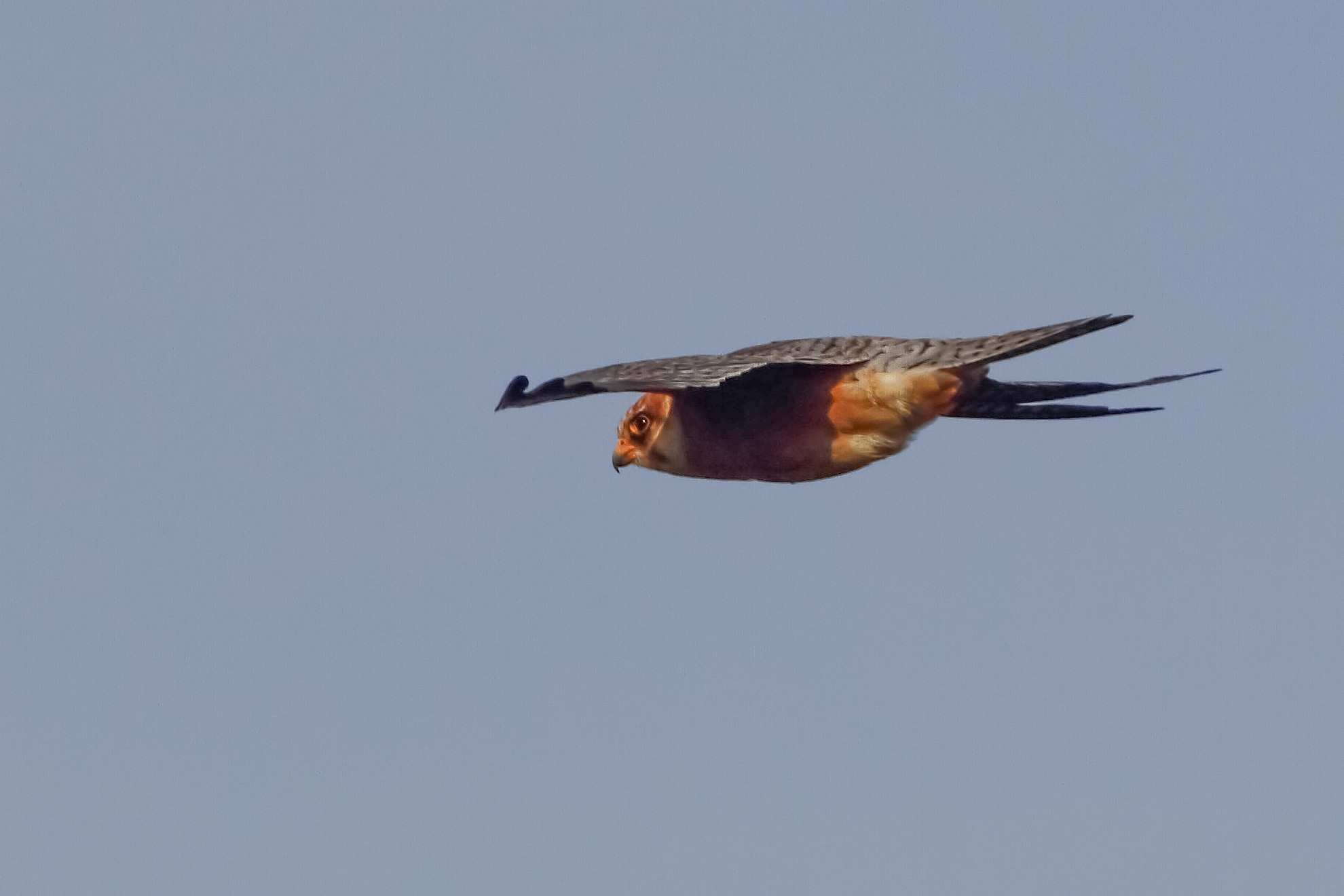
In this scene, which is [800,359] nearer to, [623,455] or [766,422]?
[766,422]

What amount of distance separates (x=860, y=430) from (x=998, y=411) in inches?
59.6

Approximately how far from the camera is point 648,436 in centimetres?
1936

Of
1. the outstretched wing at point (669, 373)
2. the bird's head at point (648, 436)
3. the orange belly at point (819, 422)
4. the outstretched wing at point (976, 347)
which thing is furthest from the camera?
the bird's head at point (648, 436)

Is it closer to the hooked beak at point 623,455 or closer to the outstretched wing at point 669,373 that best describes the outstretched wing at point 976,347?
the outstretched wing at point 669,373

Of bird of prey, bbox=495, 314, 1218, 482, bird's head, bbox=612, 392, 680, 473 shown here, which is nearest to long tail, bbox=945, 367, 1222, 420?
bird of prey, bbox=495, 314, 1218, 482

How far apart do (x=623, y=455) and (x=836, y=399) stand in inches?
88.2

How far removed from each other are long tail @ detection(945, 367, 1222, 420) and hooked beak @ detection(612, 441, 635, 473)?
2766 millimetres

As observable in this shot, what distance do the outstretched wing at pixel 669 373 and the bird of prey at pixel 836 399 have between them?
0.10ft

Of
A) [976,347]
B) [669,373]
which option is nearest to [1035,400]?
[976,347]

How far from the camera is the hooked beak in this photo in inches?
771

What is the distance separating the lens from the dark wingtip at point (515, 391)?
16453mm

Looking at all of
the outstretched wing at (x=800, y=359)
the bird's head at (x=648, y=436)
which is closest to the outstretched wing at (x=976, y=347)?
the outstretched wing at (x=800, y=359)

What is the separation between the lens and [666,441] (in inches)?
755

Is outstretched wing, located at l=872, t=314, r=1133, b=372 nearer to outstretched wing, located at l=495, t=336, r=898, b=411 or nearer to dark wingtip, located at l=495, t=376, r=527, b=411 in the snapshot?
outstretched wing, located at l=495, t=336, r=898, b=411
